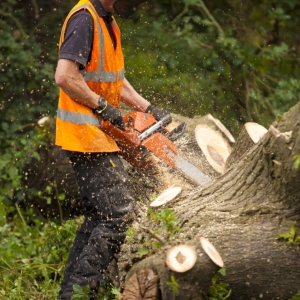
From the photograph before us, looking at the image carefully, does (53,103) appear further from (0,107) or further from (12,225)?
(12,225)

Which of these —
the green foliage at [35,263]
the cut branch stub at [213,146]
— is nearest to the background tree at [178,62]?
the green foliage at [35,263]

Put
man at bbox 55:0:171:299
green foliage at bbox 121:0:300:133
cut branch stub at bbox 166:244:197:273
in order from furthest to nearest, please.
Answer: green foliage at bbox 121:0:300:133
man at bbox 55:0:171:299
cut branch stub at bbox 166:244:197:273

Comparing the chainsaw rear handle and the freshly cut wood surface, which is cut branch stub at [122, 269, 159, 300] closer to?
the chainsaw rear handle

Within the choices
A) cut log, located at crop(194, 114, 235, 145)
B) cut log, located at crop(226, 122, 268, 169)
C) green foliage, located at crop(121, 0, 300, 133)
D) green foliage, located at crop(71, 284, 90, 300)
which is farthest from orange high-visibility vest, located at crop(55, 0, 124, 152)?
green foliage, located at crop(121, 0, 300, 133)

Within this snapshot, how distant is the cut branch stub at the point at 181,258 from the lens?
9.53 feet

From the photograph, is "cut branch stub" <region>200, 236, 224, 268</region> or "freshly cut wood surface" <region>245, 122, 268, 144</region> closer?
"cut branch stub" <region>200, 236, 224, 268</region>

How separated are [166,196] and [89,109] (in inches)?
27.8

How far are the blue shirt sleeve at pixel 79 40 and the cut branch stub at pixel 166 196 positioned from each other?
92 centimetres

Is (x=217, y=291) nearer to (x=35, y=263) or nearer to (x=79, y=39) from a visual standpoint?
(x=79, y=39)

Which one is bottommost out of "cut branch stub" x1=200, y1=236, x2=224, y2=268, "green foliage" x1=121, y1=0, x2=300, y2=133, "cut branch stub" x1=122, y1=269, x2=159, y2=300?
"green foliage" x1=121, y1=0, x2=300, y2=133

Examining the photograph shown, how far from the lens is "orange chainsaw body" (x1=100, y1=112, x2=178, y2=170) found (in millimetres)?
3732

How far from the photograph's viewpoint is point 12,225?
5566 millimetres

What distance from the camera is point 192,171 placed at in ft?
13.8

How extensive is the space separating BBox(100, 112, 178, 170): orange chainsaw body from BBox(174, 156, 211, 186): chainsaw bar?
19 centimetres
